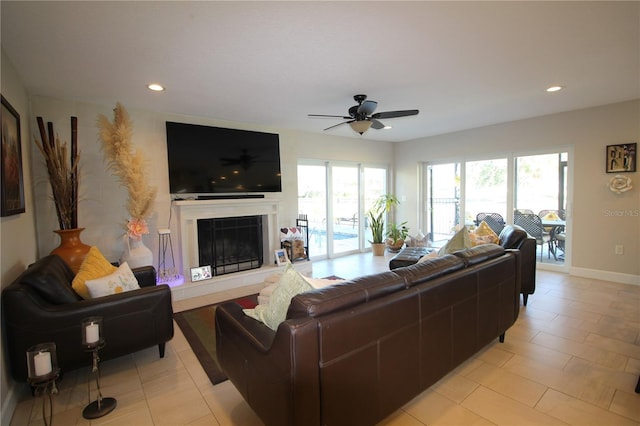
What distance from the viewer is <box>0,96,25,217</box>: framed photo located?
7.00 ft

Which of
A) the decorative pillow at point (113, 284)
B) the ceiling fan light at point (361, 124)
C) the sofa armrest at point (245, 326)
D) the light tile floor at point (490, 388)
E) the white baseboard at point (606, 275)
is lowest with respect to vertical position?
the light tile floor at point (490, 388)

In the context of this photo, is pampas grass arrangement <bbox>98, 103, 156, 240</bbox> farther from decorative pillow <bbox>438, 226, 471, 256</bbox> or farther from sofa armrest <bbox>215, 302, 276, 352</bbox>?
decorative pillow <bbox>438, 226, 471, 256</bbox>

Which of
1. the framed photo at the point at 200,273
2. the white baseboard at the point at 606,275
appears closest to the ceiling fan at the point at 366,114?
the framed photo at the point at 200,273

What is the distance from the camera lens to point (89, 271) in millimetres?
2496

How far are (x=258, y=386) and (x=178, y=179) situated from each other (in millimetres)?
3544

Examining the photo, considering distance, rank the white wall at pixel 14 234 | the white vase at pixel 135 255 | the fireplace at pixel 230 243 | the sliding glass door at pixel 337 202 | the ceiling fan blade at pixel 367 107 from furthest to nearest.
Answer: the sliding glass door at pixel 337 202 < the fireplace at pixel 230 243 < the white vase at pixel 135 255 < the ceiling fan blade at pixel 367 107 < the white wall at pixel 14 234

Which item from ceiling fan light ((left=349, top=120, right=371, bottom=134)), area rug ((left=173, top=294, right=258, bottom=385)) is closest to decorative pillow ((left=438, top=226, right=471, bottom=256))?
ceiling fan light ((left=349, top=120, right=371, bottom=134))

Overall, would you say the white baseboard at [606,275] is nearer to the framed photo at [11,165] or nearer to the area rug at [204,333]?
the area rug at [204,333]

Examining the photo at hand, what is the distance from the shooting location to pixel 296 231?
17.7 feet

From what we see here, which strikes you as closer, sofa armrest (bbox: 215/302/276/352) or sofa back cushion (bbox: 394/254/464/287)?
sofa armrest (bbox: 215/302/276/352)

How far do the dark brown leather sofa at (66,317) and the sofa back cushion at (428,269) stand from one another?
192 centimetres

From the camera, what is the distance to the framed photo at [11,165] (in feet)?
7.00

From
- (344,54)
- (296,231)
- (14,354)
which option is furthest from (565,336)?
(14,354)

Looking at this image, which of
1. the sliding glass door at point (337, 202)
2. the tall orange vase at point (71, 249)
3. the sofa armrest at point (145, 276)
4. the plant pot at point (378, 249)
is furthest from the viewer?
the plant pot at point (378, 249)
